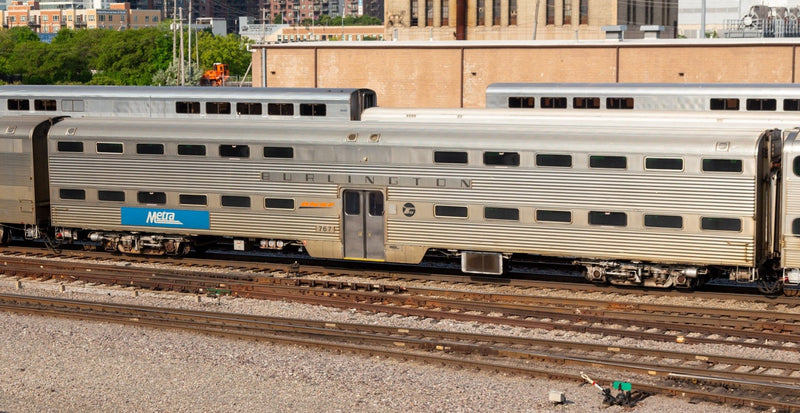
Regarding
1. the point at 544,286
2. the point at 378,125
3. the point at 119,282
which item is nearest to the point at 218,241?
the point at 119,282

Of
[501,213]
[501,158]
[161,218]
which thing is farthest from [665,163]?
[161,218]

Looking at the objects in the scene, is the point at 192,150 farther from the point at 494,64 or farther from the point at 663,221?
the point at 494,64

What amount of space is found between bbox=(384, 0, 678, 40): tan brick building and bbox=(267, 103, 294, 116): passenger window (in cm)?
4673

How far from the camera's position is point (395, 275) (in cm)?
2700

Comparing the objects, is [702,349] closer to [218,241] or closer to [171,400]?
[171,400]

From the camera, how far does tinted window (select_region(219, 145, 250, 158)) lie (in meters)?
27.2

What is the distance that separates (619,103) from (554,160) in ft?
38.3

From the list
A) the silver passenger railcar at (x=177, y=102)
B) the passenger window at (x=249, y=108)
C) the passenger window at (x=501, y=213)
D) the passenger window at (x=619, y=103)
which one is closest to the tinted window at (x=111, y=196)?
the silver passenger railcar at (x=177, y=102)

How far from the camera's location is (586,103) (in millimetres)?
35875

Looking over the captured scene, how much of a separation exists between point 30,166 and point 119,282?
535 centimetres

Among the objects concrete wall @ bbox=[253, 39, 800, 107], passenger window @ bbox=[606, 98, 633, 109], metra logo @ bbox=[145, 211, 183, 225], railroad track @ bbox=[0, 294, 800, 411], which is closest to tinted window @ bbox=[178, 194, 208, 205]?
metra logo @ bbox=[145, 211, 183, 225]

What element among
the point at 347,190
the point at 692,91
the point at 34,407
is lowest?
the point at 34,407

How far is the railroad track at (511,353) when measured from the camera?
56.4 ft

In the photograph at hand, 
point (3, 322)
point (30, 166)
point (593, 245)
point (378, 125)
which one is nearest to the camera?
point (3, 322)
